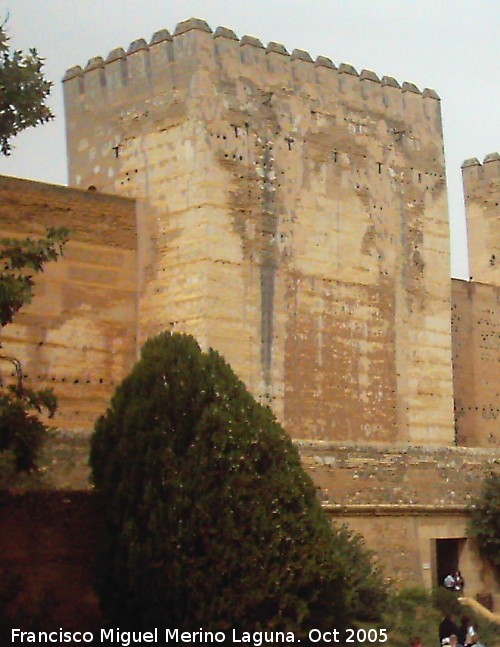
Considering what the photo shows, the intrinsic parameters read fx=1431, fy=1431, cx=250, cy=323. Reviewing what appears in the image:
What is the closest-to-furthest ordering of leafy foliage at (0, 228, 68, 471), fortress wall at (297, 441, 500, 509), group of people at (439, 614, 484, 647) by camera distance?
1. leafy foliage at (0, 228, 68, 471)
2. group of people at (439, 614, 484, 647)
3. fortress wall at (297, 441, 500, 509)

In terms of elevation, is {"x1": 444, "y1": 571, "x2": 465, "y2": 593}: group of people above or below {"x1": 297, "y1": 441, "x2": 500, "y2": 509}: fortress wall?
below

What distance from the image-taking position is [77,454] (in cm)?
1504

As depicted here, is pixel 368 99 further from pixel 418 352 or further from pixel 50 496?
pixel 50 496

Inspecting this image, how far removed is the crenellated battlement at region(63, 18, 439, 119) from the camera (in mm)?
19062

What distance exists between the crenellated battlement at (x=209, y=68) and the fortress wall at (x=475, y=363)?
439 centimetres

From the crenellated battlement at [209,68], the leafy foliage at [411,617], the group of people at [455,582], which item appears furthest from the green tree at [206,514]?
the crenellated battlement at [209,68]

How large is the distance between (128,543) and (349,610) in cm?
236

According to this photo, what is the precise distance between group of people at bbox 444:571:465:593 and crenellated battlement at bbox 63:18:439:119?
22.9ft

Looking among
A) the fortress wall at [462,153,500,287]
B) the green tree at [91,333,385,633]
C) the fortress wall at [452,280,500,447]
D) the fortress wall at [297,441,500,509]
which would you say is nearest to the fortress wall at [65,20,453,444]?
the fortress wall at [297,441,500,509]

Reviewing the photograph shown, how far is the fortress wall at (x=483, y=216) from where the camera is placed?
27.2 metres

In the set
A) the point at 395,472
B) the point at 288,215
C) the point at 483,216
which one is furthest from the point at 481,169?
the point at 395,472

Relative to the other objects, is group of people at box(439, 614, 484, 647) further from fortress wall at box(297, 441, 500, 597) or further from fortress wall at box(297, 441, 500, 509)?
fortress wall at box(297, 441, 500, 509)

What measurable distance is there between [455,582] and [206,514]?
6546 mm

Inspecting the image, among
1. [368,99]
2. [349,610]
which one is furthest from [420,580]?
[368,99]
